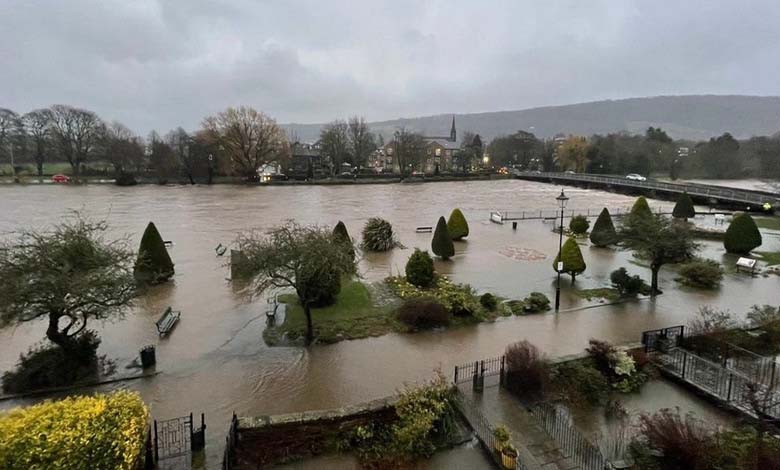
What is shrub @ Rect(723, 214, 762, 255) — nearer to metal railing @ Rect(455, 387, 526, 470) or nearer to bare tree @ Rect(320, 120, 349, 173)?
metal railing @ Rect(455, 387, 526, 470)

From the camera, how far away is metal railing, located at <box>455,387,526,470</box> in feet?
25.3

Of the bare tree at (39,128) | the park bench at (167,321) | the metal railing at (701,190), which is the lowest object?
the park bench at (167,321)

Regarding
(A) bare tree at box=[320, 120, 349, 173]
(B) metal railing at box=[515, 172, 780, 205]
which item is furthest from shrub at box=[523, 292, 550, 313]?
(A) bare tree at box=[320, 120, 349, 173]

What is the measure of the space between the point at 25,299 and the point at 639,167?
318ft

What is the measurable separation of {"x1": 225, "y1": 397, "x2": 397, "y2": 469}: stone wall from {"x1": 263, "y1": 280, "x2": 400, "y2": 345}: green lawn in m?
4.57

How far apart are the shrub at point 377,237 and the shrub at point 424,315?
10.8 metres

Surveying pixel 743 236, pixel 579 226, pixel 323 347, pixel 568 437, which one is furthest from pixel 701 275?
pixel 323 347

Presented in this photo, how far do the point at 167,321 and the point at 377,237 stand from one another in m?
13.2

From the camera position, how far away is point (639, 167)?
285 feet

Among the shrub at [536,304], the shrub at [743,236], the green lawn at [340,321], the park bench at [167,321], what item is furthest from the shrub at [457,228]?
the park bench at [167,321]

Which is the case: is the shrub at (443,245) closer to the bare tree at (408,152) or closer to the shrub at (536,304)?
the shrub at (536,304)

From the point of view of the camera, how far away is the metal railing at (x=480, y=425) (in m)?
7.72

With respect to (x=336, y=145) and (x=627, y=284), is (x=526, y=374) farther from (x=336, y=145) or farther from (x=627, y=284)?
(x=336, y=145)

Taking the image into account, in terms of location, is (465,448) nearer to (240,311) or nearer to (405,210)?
(240,311)
